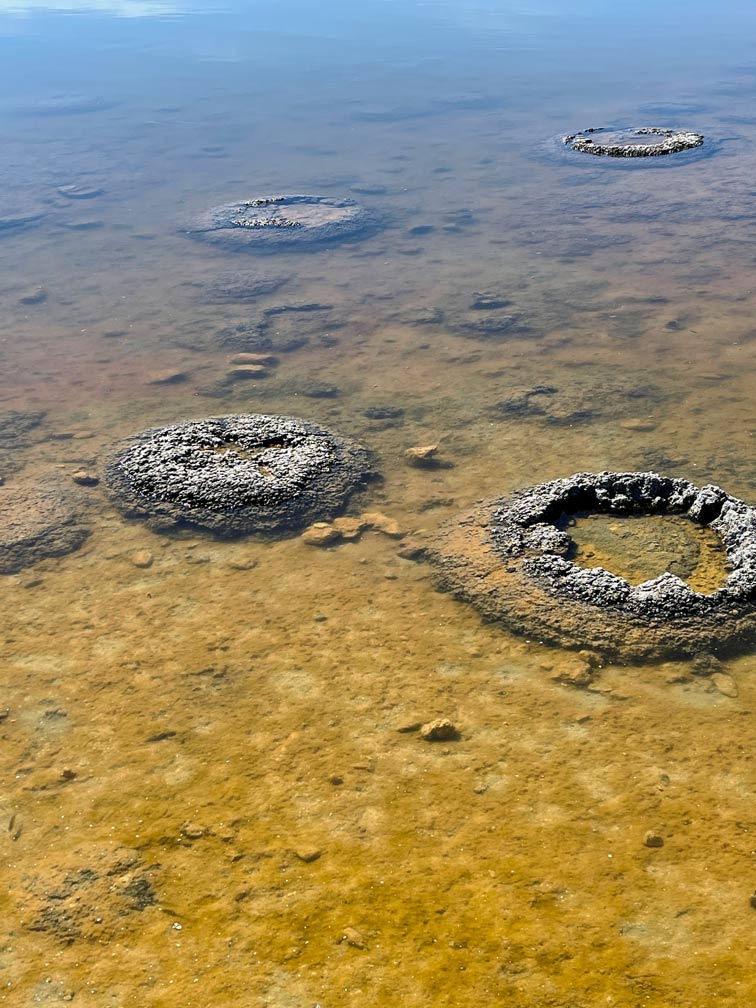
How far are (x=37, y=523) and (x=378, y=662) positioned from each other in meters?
1.99

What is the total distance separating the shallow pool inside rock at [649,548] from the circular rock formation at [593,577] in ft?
0.15

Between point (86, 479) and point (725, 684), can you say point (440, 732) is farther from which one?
point (86, 479)

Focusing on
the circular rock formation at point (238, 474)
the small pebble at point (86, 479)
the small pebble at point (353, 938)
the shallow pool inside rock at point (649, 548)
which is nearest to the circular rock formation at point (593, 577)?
the shallow pool inside rock at point (649, 548)

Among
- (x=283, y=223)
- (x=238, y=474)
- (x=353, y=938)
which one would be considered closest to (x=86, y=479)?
(x=238, y=474)

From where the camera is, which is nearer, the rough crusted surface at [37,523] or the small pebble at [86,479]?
the rough crusted surface at [37,523]

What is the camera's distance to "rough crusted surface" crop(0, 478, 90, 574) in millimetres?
4348

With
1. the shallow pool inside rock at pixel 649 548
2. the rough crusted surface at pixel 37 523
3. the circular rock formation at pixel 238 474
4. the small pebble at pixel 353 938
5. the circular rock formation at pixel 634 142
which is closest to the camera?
the small pebble at pixel 353 938

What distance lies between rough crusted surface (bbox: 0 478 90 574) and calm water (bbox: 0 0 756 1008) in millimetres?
107

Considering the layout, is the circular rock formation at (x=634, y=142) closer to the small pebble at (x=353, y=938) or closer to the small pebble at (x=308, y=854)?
the small pebble at (x=308, y=854)

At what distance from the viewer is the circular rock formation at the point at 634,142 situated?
37.3 feet

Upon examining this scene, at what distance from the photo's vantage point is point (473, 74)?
17281 millimetres

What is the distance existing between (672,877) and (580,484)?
6.83 ft

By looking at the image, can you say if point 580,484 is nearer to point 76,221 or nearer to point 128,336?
point 128,336

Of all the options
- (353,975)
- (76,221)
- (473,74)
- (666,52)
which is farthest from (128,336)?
(666,52)
